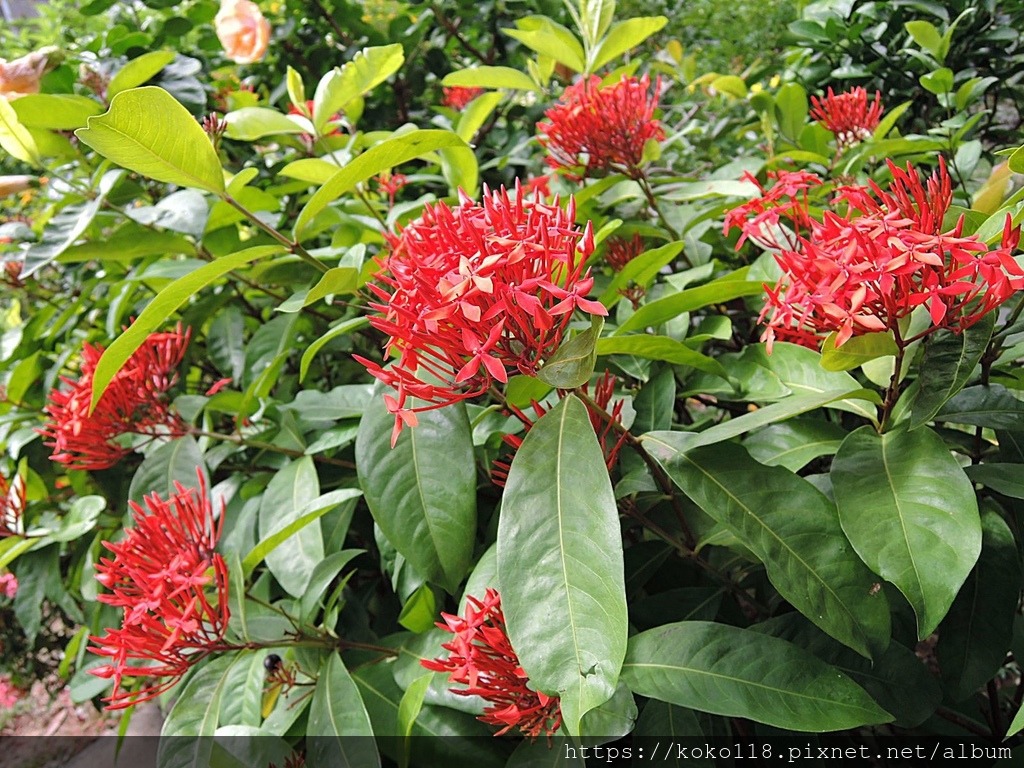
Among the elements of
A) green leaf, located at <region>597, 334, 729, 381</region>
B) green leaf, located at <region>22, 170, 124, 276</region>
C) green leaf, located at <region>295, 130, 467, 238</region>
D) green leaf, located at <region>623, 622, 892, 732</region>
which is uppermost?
green leaf, located at <region>295, 130, 467, 238</region>

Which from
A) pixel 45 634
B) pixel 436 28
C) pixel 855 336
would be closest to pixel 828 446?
pixel 855 336

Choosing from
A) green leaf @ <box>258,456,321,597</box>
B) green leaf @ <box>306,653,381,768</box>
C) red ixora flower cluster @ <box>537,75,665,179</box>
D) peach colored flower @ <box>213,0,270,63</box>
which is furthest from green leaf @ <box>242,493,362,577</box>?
peach colored flower @ <box>213,0,270,63</box>

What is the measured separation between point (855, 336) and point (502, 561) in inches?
12.0

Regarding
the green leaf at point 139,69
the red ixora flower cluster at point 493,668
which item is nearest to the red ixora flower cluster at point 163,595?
the red ixora flower cluster at point 493,668

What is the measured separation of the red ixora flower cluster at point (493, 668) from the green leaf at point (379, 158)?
41cm

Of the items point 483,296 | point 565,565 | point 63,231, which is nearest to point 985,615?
point 565,565

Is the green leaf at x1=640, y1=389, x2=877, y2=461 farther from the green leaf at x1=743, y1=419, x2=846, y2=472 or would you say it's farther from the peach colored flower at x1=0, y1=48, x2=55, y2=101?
the peach colored flower at x1=0, y1=48, x2=55, y2=101

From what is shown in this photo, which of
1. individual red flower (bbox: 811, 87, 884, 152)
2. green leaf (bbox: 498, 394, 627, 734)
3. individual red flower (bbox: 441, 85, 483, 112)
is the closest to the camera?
green leaf (bbox: 498, 394, 627, 734)

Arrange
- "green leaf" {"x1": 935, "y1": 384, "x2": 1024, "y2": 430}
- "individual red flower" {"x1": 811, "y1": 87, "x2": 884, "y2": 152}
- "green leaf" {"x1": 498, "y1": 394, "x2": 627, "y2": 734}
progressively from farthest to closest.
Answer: "individual red flower" {"x1": 811, "y1": 87, "x2": 884, "y2": 152}
"green leaf" {"x1": 935, "y1": 384, "x2": 1024, "y2": 430}
"green leaf" {"x1": 498, "y1": 394, "x2": 627, "y2": 734}

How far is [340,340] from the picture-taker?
3.49ft

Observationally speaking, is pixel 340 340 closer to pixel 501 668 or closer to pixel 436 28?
pixel 501 668

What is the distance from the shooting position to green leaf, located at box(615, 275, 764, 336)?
67 cm

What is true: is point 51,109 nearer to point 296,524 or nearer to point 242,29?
point 242,29

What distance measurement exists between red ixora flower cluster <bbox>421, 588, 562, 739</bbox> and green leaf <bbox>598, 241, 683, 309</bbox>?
363 mm
